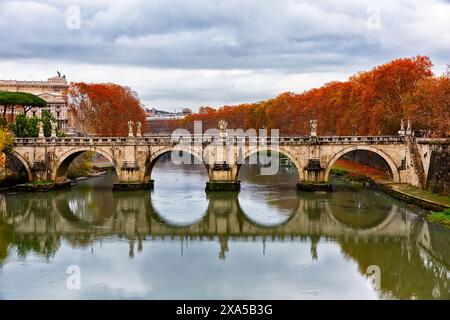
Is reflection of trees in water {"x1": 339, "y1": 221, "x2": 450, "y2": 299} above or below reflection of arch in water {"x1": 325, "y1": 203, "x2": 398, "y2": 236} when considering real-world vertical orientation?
below

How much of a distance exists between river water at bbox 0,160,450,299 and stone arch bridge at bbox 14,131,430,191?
188 cm

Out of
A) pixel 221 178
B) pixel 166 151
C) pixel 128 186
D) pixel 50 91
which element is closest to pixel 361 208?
pixel 221 178

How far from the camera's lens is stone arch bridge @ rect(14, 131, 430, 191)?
137ft

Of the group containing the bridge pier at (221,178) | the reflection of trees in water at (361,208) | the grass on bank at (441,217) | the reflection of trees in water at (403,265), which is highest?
the bridge pier at (221,178)

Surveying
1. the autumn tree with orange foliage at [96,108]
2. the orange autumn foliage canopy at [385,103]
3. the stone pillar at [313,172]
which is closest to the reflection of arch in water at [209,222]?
the stone pillar at [313,172]

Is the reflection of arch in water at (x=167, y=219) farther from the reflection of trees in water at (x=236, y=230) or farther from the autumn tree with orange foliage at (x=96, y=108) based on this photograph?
the autumn tree with orange foliage at (x=96, y=108)

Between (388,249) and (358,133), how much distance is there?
30123 millimetres

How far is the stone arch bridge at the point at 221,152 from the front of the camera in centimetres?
4169

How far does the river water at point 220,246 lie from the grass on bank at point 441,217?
1.86 feet

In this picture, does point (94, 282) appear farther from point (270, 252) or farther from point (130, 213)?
point (130, 213)

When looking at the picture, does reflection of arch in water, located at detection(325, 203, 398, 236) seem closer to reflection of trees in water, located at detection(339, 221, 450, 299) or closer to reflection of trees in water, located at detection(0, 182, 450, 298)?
reflection of trees in water, located at detection(0, 182, 450, 298)

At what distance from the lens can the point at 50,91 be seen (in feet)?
283

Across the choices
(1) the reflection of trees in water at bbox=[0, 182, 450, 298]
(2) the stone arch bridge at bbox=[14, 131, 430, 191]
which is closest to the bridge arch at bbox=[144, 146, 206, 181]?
(2) the stone arch bridge at bbox=[14, 131, 430, 191]
